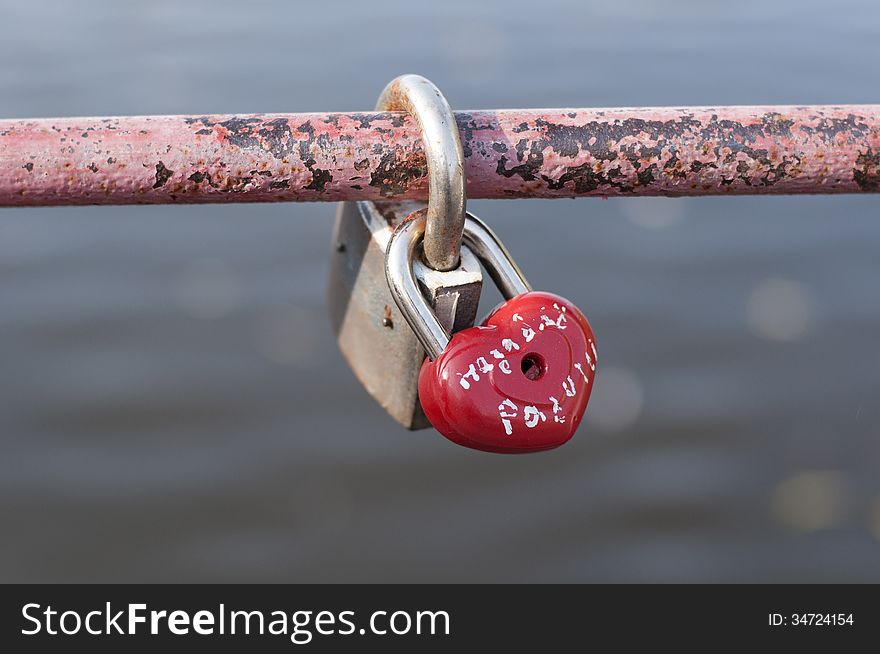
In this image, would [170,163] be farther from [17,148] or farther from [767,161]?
[767,161]

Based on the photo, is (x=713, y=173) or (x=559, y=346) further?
(x=559, y=346)

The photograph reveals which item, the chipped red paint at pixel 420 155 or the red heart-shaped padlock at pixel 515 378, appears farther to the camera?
the red heart-shaped padlock at pixel 515 378

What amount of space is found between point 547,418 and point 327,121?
334mm

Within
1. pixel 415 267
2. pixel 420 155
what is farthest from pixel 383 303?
pixel 420 155

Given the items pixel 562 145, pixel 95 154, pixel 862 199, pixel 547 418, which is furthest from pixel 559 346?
pixel 862 199

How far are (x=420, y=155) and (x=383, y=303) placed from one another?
0.89 feet

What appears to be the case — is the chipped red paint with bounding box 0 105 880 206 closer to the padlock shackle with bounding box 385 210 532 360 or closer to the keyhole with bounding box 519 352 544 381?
the padlock shackle with bounding box 385 210 532 360

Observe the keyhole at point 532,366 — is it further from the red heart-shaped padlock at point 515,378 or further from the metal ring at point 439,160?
the metal ring at point 439,160

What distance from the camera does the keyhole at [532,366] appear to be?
977mm

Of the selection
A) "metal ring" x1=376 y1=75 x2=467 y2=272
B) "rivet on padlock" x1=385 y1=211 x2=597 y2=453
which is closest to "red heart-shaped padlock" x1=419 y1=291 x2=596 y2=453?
"rivet on padlock" x1=385 y1=211 x2=597 y2=453

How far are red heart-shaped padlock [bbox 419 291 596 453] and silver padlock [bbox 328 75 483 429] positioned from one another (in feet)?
0.14

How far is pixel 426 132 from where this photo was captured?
81 centimetres

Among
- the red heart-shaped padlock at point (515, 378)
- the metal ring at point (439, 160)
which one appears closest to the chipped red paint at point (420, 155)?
the metal ring at point (439, 160)

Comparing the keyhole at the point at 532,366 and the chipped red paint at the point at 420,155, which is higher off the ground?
the chipped red paint at the point at 420,155
